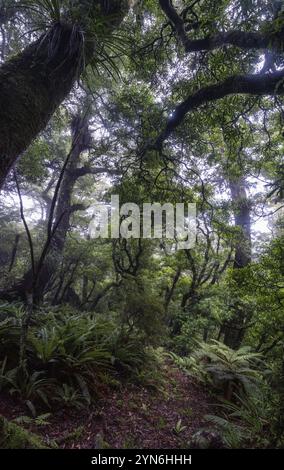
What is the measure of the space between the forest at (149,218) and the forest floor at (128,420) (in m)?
0.02

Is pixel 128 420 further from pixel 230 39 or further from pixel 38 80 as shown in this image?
pixel 230 39

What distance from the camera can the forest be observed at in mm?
2875

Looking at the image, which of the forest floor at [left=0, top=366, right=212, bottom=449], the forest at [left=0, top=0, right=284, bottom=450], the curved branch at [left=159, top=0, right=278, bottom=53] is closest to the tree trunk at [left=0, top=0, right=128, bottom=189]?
the forest at [left=0, top=0, right=284, bottom=450]

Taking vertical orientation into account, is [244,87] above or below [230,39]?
below

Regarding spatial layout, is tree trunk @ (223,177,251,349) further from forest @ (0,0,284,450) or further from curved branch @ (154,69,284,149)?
curved branch @ (154,69,284,149)

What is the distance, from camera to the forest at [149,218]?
288 centimetres

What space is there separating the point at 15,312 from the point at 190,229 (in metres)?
4.66

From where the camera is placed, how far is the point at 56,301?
442 inches

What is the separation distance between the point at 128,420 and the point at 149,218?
427 centimetres

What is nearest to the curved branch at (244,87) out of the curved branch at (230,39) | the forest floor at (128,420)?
the curved branch at (230,39)

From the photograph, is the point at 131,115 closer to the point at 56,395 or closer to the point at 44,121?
the point at 44,121

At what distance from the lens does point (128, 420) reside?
3.91m

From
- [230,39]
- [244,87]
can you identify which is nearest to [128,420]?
[244,87]

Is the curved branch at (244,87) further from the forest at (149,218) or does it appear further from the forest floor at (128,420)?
the forest floor at (128,420)
